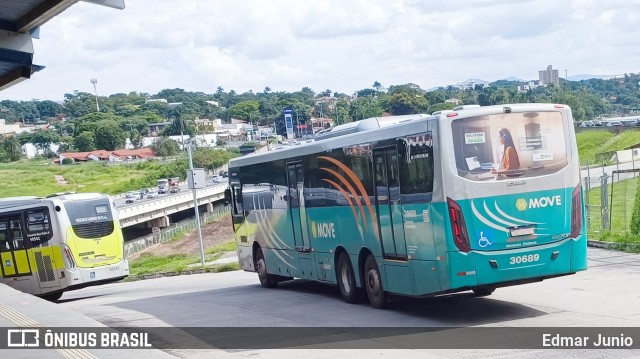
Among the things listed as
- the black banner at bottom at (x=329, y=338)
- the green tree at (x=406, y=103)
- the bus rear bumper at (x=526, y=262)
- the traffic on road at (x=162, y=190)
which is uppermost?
the green tree at (x=406, y=103)

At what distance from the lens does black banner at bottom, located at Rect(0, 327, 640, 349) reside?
1232cm

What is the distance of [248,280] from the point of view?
28.0m

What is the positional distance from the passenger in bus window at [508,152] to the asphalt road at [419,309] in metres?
2.30

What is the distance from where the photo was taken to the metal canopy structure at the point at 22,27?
16406 millimetres

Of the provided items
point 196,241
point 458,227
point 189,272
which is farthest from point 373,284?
point 196,241

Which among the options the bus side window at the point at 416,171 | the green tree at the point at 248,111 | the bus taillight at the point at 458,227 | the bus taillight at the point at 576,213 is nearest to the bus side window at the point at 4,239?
the bus side window at the point at 416,171

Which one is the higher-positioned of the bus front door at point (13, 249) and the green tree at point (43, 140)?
the green tree at point (43, 140)

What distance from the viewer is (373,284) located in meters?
17.4

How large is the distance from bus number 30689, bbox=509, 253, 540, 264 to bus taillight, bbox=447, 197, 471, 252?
73 centimetres

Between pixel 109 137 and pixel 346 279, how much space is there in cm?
14064

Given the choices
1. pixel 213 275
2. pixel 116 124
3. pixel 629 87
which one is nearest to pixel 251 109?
pixel 116 124

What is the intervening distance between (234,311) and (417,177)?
18.3 feet

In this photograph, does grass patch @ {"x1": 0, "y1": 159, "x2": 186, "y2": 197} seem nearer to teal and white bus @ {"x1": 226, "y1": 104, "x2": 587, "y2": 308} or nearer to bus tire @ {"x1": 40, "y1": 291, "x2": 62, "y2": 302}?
bus tire @ {"x1": 40, "y1": 291, "x2": 62, "y2": 302}

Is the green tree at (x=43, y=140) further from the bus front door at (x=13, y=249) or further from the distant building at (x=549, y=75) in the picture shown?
the bus front door at (x=13, y=249)
